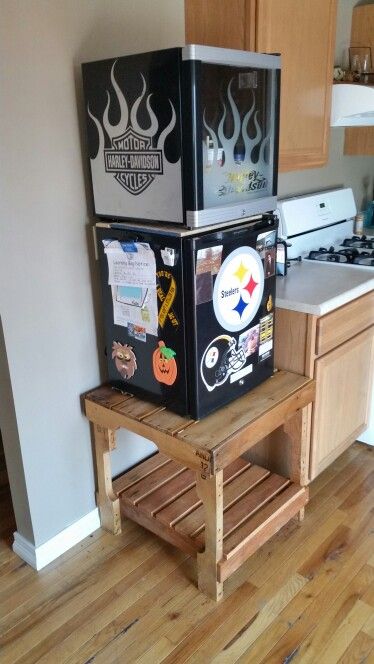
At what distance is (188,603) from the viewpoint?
1784 millimetres

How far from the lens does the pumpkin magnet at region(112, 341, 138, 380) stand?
182 cm

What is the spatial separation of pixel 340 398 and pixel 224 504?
65 cm

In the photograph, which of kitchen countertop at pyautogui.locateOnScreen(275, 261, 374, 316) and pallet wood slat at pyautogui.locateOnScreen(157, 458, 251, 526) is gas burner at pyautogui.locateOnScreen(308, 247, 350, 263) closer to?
kitchen countertop at pyautogui.locateOnScreen(275, 261, 374, 316)

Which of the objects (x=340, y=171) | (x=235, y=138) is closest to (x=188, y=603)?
(x=235, y=138)

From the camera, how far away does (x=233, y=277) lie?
1.68m

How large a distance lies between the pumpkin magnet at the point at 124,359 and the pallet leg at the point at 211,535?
16.7 inches

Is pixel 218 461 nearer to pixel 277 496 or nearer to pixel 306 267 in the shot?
pixel 277 496

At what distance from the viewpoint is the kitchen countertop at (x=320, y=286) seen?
1961mm

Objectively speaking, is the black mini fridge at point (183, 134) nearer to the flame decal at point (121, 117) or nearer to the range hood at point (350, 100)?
the flame decal at point (121, 117)

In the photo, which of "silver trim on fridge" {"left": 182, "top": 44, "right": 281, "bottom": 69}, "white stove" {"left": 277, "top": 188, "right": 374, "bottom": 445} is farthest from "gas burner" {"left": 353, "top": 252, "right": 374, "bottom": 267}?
"silver trim on fridge" {"left": 182, "top": 44, "right": 281, "bottom": 69}

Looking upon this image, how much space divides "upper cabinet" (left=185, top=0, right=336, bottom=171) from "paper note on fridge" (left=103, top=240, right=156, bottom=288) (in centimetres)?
83

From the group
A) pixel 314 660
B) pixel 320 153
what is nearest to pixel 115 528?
pixel 314 660

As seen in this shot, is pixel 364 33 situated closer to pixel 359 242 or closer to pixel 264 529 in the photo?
pixel 359 242

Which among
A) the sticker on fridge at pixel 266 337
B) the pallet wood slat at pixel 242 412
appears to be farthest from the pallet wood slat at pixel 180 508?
the sticker on fridge at pixel 266 337
